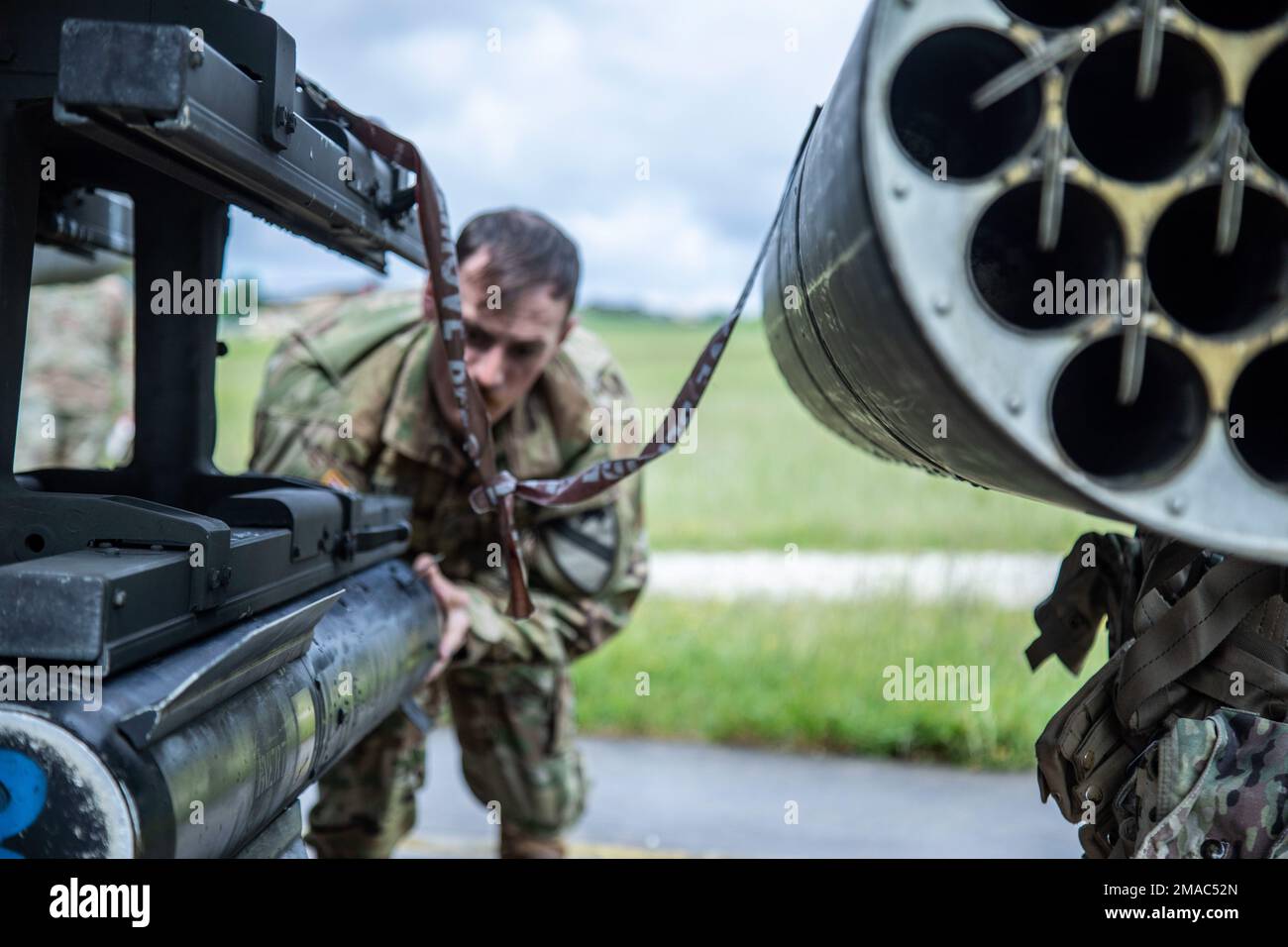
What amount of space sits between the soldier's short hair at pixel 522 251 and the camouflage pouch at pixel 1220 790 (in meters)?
2.01

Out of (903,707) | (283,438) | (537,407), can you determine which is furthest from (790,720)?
(283,438)

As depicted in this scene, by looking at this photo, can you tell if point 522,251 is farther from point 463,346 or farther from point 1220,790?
point 1220,790

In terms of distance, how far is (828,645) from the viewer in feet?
17.0

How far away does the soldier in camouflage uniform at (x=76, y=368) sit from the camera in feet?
20.4

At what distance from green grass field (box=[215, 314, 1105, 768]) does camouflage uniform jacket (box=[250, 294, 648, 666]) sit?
0.71 m

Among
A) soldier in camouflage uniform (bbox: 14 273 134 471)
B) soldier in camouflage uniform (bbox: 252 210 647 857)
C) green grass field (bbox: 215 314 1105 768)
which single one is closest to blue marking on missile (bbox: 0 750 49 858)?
soldier in camouflage uniform (bbox: 252 210 647 857)

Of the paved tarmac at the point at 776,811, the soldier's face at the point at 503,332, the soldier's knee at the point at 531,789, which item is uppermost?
the soldier's face at the point at 503,332

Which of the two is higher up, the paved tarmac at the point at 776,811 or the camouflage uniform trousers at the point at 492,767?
the camouflage uniform trousers at the point at 492,767

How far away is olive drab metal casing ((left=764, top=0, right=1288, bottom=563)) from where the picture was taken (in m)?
1.17

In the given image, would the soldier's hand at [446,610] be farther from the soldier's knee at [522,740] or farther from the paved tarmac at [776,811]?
the paved tarmac at [776,811]

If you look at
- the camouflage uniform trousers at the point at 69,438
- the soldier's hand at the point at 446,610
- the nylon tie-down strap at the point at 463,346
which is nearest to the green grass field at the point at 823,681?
the soldier's hand at the point at 446,610

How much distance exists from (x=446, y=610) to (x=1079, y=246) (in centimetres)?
A: 178

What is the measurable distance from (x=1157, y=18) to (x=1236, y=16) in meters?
0.13

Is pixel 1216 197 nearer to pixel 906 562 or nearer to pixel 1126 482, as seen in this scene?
pixel 1126 482
